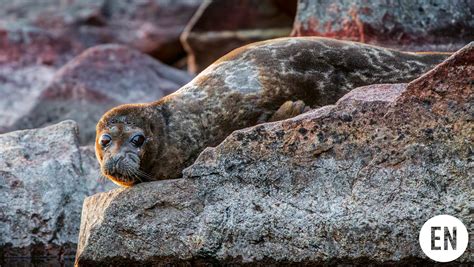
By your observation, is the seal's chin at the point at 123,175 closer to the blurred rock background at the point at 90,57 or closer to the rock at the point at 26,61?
the blurred rock background at the point at 90,57

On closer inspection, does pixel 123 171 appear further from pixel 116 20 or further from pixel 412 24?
pixel 116 20

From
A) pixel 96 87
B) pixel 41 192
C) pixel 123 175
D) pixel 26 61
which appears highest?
pixel 123 175

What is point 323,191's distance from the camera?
5598 mm

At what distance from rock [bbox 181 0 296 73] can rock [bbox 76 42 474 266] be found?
7.70 m

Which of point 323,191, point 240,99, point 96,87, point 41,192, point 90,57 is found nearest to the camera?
point 323,191

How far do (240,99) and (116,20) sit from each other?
981 centimetres

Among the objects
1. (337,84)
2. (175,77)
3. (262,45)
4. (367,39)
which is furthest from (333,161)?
(175,77)

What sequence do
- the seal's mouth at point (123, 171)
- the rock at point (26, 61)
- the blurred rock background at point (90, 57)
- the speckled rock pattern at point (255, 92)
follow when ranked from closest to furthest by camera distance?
1. the seal's mouth at point (123, 171)
2. the speckled rock pattern at point (255, 92)
3. the blurred rock background at point (90, 57)
4. the rock at point (26, 61)

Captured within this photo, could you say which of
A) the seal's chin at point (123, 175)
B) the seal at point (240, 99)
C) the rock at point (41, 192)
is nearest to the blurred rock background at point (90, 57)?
the rock at point (41, 192)

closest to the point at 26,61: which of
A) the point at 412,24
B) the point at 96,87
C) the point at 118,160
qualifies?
the point at 96,87

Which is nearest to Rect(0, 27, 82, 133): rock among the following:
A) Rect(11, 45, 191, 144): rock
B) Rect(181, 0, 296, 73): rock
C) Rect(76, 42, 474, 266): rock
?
Rect(11, 45, 191, 144): rock

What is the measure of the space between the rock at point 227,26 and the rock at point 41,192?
590 centimetres

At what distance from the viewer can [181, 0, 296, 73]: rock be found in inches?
532

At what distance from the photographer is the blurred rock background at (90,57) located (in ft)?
24.1
